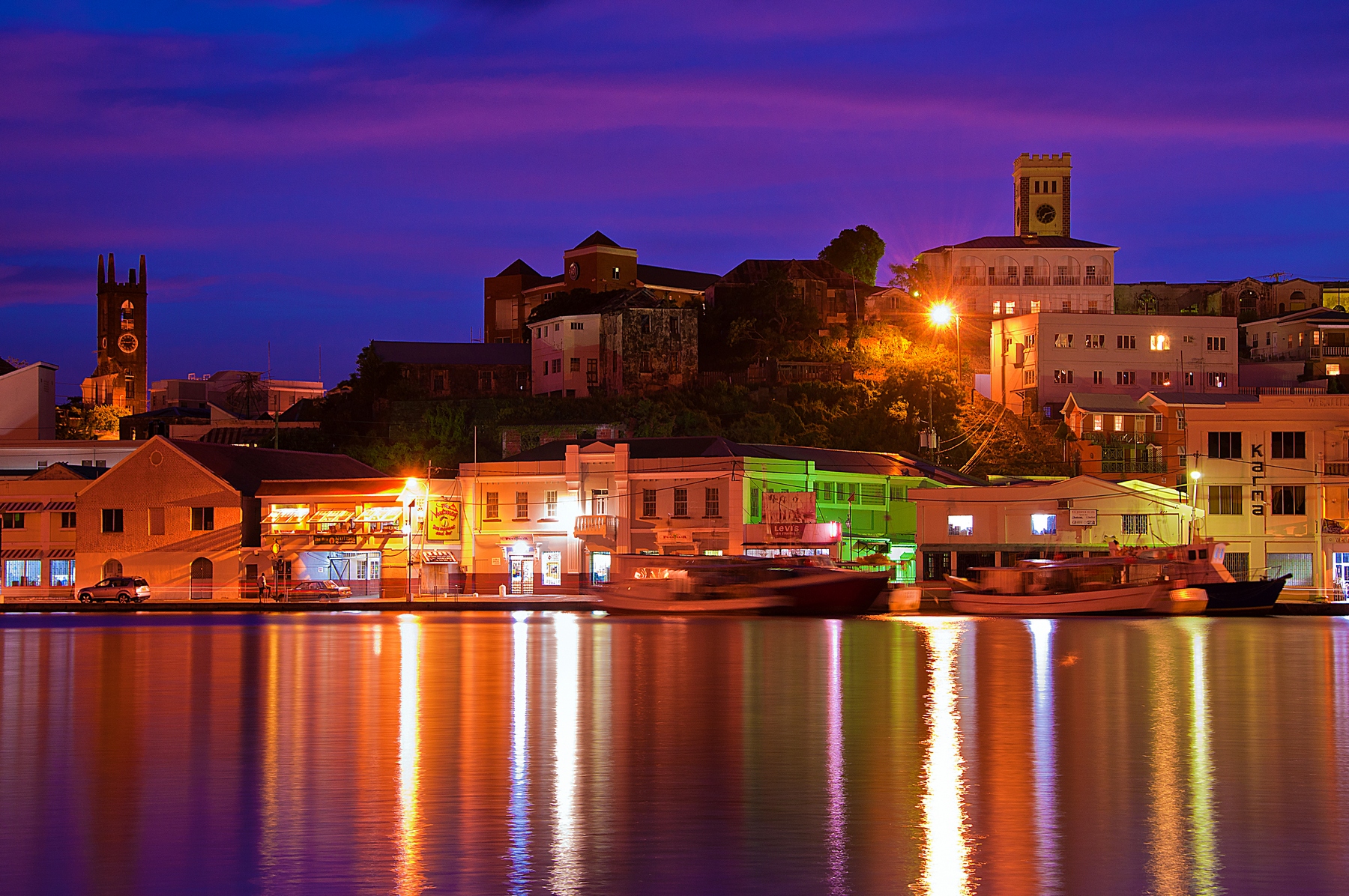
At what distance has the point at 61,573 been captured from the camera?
71.6 meters

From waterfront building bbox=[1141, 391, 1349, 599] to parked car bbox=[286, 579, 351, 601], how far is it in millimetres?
37687

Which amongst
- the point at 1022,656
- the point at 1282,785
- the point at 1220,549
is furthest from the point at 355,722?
the point at 1220,549

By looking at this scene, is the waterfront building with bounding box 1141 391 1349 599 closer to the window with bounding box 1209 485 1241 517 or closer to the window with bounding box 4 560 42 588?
the window with bounding box 1209 485 1241 517

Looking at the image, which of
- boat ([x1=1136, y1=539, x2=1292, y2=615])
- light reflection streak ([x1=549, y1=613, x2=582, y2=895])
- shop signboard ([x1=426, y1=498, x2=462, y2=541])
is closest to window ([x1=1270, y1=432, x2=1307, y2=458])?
boat ([x1=1136, y1=539, x2=1292, y2=615])

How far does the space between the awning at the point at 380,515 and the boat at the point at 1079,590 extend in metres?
25.8

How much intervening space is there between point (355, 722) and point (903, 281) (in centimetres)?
9383

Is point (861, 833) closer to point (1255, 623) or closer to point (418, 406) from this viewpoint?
point (1255, 623)

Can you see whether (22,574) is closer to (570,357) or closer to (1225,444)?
(570,357)

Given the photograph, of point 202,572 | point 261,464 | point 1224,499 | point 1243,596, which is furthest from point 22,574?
point 1224,499

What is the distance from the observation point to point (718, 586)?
58.4 meters

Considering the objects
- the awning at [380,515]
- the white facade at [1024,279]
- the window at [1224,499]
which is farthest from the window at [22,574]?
the white facade at [1024,279]

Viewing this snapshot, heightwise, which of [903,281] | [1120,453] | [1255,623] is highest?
[903,281]

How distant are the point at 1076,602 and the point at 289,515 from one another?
35.8 meters

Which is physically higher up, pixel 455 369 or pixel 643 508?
pixel 455 369
